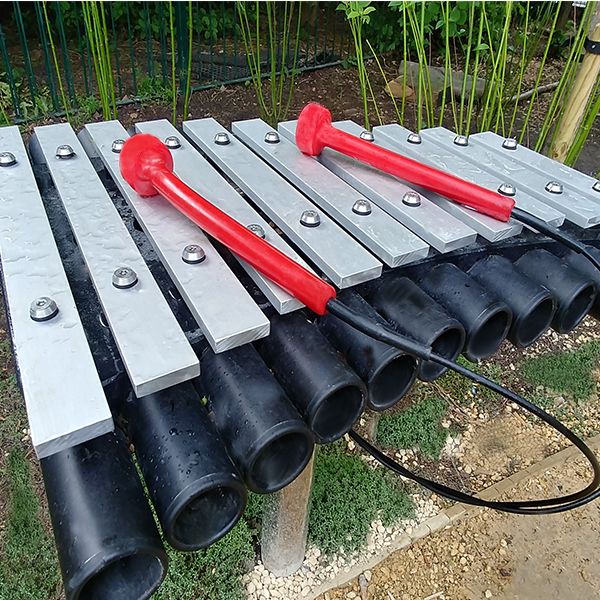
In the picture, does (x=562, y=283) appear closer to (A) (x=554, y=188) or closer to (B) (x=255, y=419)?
(A) (x=554, y=188)

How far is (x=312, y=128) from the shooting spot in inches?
49.1

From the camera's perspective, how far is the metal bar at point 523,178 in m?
1.18

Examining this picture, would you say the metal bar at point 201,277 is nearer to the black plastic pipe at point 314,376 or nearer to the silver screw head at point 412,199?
the black plastic pipe at point 314,376

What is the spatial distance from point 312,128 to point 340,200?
0.72ft

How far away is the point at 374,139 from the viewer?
4.68 feet

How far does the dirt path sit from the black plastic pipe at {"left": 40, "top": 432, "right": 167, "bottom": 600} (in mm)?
1088

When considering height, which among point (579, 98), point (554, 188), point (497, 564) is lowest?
point (497, 564)

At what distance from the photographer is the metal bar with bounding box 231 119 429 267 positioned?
100cm

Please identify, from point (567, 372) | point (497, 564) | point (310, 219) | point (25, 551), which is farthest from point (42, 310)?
point (567, 372)

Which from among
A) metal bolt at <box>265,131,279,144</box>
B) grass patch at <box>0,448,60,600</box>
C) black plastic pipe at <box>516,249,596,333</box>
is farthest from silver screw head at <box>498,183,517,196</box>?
grass patch at <box>0,448,60,600</box>

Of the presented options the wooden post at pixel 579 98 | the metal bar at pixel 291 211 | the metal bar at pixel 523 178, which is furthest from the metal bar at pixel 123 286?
the wooden post at pixel 579 98

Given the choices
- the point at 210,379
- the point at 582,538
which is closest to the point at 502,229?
the point at 210,379

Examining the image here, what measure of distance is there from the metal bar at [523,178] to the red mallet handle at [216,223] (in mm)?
628

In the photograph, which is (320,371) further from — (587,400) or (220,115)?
(220,115)
